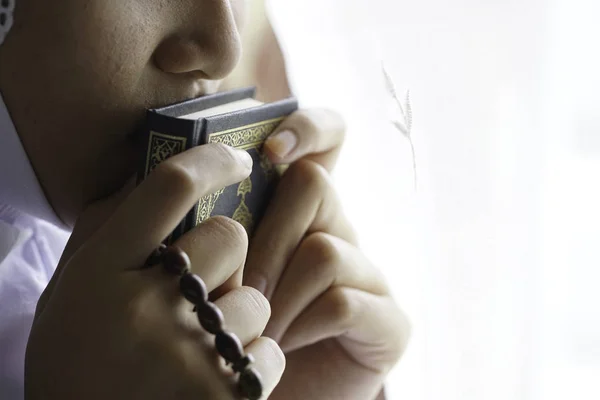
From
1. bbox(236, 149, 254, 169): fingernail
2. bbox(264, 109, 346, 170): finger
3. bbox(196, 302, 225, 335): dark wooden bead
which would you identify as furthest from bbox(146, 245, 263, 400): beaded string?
bbox(264, 109, 346, 170): finger

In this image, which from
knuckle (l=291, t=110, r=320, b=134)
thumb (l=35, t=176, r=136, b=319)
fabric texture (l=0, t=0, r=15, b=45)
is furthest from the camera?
knuckle (l=291, t=110, r=320, b=134)

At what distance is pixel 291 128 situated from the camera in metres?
0.68

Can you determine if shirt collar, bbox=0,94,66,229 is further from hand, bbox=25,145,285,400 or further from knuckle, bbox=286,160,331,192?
knuckle, bbox=286,160,331,192

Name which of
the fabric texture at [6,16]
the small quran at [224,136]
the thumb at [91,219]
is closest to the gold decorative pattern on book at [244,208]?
the small quran at [224,136]

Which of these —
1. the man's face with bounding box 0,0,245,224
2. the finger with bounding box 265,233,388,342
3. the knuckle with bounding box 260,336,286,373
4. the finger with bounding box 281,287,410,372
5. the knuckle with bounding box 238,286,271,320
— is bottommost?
the finger with bounding box 281,287,410,372

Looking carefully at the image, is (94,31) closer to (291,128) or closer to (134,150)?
(134,150)

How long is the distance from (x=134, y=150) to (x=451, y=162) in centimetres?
33

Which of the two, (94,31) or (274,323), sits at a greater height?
(94,31)

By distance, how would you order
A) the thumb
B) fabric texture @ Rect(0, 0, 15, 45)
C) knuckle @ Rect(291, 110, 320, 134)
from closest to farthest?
fabric texture @ Rect(0, 0, 15, 45) → the thumb → knuckle @ Rect(291, 110, 320, 134)

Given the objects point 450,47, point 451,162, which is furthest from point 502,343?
point 450,47

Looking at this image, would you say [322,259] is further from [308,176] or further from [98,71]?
[98,71]

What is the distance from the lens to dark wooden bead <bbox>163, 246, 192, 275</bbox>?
49 cm

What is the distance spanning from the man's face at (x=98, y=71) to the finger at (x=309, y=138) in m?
0.11

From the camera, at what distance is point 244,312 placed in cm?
54
